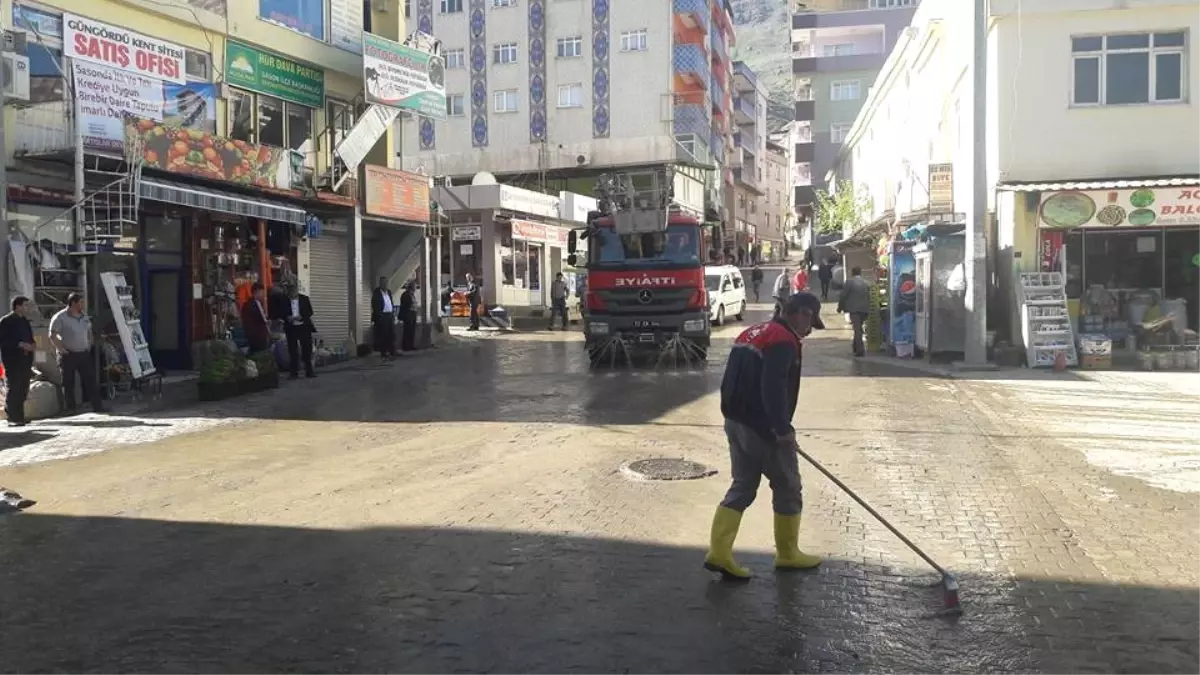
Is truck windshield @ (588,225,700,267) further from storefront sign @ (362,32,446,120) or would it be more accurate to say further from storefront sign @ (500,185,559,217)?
storefront sign @ (500,185,559,217)

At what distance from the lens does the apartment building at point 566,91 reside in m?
47.2

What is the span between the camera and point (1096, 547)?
629 centimetres

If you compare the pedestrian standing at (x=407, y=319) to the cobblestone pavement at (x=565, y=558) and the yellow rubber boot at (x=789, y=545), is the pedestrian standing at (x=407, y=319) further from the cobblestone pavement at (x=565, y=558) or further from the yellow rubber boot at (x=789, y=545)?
the yellow rubber boot at (x=789, y=545)

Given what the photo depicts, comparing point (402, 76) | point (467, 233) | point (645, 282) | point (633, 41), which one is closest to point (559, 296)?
point (467, 233)

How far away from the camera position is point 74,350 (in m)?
12.8

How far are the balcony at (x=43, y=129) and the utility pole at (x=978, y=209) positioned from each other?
1513 cm

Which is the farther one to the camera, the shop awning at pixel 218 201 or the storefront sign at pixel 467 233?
the storefront sign at pixel 467 233

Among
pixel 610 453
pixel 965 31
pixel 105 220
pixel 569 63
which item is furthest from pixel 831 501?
pixel 569 63

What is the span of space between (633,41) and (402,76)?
2733 centimetres

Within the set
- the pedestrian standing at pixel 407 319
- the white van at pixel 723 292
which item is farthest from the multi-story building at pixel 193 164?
the white van at pixel 723 292

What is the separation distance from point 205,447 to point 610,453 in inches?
181

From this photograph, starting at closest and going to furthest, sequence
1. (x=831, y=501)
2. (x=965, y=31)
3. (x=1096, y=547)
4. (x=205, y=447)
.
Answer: (x=1096, y=547) → (x=831, y=501) → (x=205, y=447) → (x=965, y=31)

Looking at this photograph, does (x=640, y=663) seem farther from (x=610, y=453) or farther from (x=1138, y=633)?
(x=610, y=453)

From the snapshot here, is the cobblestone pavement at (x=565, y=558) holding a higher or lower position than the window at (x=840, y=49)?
lower
